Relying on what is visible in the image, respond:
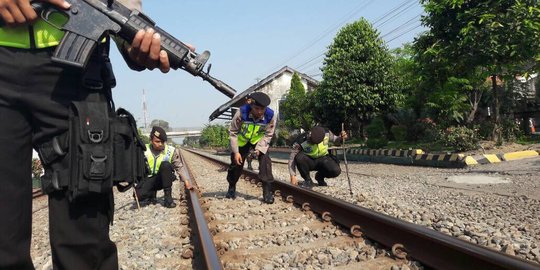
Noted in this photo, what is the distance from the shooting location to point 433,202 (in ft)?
17.8

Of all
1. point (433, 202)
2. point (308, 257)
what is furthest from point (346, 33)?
point (308, 257)

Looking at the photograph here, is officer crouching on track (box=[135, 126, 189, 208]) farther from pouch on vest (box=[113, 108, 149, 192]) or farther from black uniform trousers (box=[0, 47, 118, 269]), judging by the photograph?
black uniform trousers (box=[0, 47, 118, 269])

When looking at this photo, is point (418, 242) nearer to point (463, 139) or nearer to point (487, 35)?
point (463, 139)

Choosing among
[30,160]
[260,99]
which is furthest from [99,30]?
[260,99]

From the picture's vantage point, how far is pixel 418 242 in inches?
116

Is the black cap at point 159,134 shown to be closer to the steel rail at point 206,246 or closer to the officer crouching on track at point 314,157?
the steel rail at point 206,246

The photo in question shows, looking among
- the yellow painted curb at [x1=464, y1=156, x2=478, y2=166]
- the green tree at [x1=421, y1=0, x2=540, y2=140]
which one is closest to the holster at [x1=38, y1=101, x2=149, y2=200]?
the yellow painted curb at [x1=464, y1=156, x2=478, y2=166]

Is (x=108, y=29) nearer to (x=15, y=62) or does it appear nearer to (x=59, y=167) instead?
(x=15, y=62)

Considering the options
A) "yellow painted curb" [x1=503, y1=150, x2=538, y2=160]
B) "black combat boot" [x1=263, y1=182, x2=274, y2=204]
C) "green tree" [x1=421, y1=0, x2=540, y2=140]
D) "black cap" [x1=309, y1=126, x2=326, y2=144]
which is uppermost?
"green tree" [x1=421, y1=0, x2=540, y2=140]

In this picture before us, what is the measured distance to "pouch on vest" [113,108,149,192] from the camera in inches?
71.5

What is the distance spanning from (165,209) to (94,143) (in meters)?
4.52

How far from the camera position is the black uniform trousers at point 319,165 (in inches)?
282

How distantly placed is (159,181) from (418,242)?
4.20 metres

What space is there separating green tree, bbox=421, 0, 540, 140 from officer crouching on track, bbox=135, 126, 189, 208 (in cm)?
972
